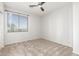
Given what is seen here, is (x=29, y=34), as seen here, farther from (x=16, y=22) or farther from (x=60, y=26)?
(x=60, y=26)

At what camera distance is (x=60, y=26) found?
4.34 metres

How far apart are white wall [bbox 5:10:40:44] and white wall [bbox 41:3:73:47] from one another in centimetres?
84

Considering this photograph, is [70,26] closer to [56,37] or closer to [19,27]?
[56,37]

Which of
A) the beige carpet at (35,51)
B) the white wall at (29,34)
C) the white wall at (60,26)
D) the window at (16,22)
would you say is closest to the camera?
the beige carpet at (35,51)

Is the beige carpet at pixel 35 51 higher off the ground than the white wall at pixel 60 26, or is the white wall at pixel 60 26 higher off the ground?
the white wall at pixel 60 26

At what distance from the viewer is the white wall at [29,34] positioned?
167 inches

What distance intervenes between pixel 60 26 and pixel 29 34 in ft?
8.41

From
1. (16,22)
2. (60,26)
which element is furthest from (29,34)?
(60,26)

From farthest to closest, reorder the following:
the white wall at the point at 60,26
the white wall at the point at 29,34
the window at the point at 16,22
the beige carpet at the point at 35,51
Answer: the window at the point at 16,22 → the white wall at the point at 29,34 → the white wall at the point at 60,26 → the beige carpet at the point at 35,51

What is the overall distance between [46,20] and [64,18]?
6.07ft

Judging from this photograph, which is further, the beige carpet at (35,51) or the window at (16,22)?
the window at (16,22)

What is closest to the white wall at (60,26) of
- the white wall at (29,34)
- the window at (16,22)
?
the white wall at (29,34)

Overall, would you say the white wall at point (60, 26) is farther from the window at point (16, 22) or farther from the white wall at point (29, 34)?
the window at point (16, 22)

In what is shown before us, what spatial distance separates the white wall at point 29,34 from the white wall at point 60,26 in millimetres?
842
